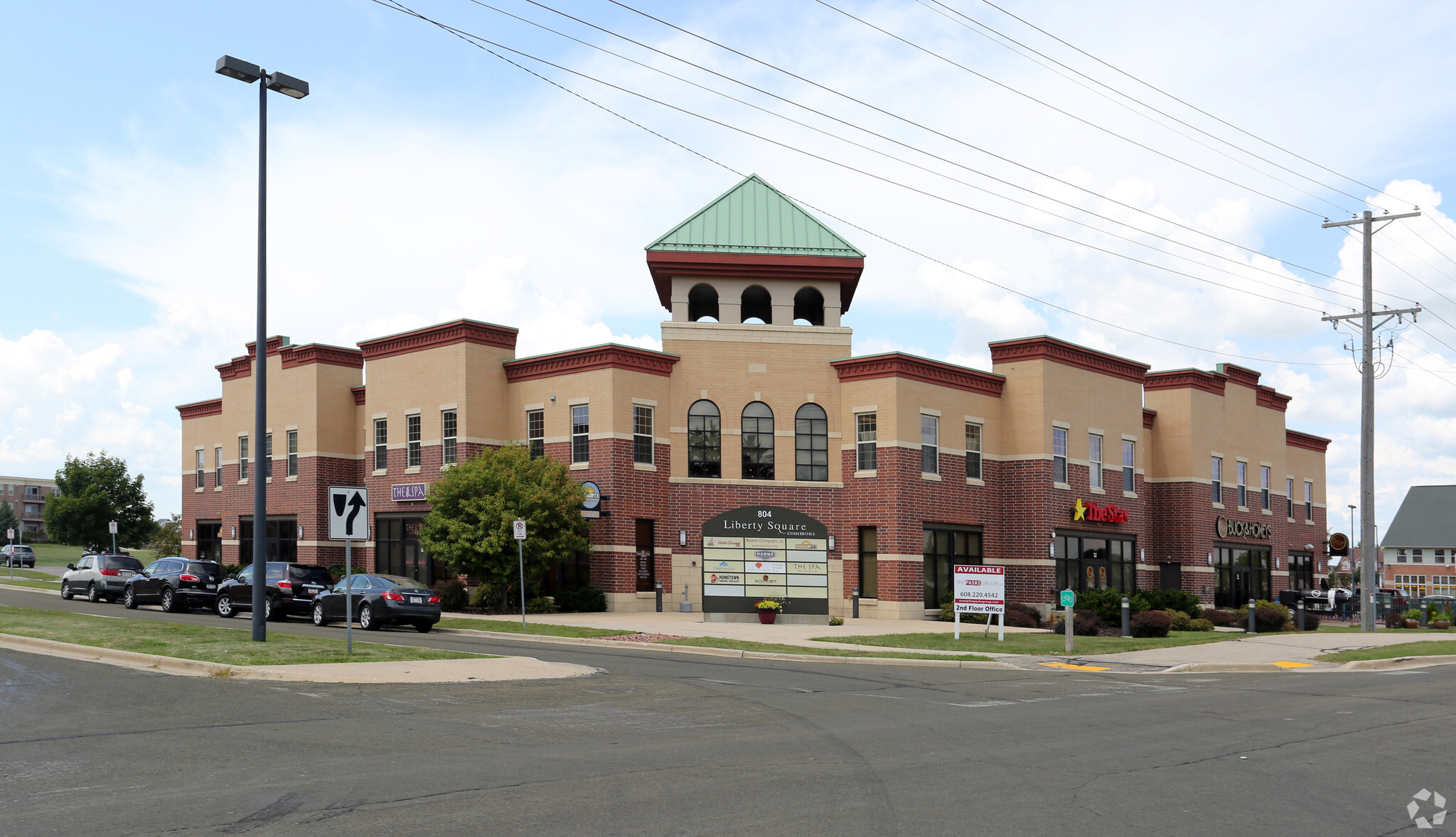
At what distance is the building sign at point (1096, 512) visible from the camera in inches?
1622

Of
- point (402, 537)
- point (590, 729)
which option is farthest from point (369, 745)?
point (402, 537)

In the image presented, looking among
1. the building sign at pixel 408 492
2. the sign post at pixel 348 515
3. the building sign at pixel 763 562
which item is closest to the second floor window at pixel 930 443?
the building sign at pixel 763 562

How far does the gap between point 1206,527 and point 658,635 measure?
29.0 metres

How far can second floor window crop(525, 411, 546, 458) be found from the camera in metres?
39.6

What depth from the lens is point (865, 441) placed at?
→ 38.8 meters

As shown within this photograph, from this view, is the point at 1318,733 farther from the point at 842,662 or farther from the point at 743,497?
the point at 743,497

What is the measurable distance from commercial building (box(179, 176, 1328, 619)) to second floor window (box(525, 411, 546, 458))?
0.28 feet

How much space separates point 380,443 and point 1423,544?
9153 cm

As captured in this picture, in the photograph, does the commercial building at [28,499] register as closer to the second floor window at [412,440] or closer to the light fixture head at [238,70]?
the second floor window at [412,440]

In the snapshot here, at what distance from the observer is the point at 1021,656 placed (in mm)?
24188

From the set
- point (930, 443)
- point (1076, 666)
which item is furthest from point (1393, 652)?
point (930, 443)

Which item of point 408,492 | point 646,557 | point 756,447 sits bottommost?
point 646,557

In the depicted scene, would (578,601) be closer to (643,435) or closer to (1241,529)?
(643,435)

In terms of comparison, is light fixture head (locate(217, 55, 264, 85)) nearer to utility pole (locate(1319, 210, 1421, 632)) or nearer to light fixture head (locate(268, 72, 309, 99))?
light fixture head (locate(268, 72, 309, 99))
